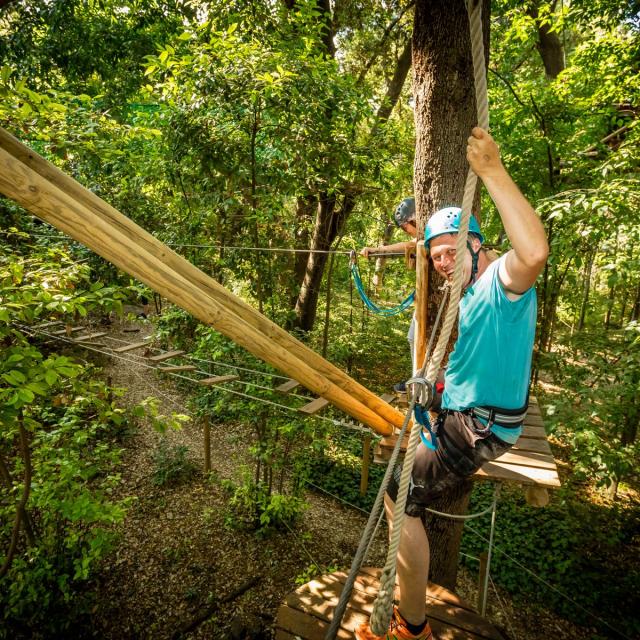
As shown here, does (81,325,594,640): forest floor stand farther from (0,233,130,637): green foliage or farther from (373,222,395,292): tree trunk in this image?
(373,222,395,292): tree trunk

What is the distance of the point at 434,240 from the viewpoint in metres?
1.75

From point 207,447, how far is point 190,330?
188 cm

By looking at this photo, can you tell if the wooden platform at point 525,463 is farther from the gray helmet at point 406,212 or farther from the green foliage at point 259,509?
the green foliage at point 259,509

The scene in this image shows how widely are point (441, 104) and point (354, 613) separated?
2838 millimetres

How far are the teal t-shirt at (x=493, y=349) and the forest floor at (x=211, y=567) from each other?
3.51 meters

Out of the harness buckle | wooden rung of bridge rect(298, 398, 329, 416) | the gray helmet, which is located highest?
the gray helmet

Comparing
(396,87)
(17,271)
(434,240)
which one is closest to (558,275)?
→ (396,87)

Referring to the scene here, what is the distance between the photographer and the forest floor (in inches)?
154

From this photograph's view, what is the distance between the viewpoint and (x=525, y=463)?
6.86 feet

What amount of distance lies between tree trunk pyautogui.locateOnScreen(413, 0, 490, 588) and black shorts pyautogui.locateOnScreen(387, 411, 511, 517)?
0.86 meters

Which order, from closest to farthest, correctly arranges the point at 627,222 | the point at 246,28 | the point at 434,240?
the point at 434,240
the point at 627,222
the point at 246,28

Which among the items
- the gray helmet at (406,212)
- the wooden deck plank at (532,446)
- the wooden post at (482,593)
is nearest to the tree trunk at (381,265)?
the gray helmet at (406,212)

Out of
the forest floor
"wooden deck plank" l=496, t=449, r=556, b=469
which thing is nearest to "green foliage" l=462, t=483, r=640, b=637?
the forest floor

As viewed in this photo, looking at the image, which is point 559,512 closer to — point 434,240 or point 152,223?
point 434,240
